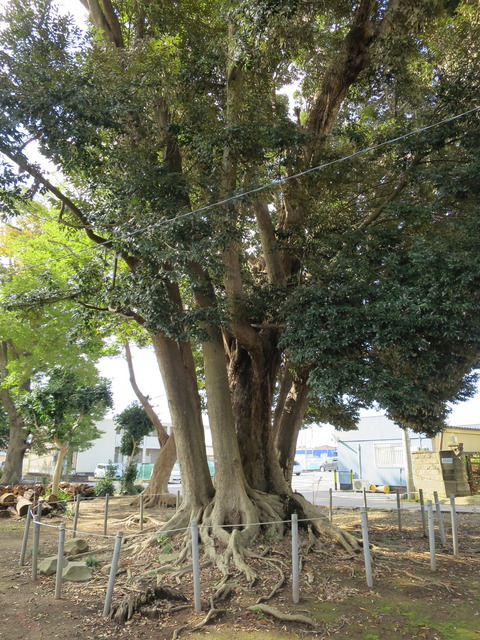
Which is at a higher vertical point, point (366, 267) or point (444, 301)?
point (366, 267)

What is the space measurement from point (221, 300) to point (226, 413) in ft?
7.21

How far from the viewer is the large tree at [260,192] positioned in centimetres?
725

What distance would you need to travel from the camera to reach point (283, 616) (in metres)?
5.39

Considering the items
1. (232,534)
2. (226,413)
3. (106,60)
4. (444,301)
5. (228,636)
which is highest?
(106,60)

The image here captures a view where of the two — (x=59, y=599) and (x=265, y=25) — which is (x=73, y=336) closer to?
(x=59, y=599)

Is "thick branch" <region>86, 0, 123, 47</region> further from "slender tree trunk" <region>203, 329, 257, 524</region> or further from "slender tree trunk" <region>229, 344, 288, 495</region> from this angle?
"slender tree trunk" <region>229, 344, 288, 495</region>

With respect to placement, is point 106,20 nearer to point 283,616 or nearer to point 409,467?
point 283,616

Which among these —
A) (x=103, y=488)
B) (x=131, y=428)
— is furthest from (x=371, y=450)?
(x=103, y=488)

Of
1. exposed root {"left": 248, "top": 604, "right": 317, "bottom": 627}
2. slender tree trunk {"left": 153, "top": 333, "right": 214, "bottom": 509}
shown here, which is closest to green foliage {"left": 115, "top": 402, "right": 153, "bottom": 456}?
slender tree trunk {"left": 153, "top": 333, "right": 214, "bottom": 509}

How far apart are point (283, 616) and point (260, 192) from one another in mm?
7036

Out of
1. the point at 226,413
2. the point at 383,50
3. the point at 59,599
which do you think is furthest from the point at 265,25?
the point at 59,599

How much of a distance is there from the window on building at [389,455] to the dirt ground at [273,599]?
18.1 metres

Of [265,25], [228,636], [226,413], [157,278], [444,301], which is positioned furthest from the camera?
[226,413]

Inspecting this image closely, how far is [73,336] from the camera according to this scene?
36.9ft
